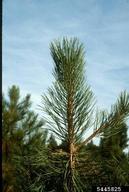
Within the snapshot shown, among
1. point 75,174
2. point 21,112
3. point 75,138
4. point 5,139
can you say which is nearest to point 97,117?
point 75,138

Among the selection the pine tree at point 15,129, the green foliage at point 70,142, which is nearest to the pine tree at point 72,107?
the green foliage at point 70,142

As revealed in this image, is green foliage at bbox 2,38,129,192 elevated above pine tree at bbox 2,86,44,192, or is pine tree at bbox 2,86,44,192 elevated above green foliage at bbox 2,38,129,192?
pine tree at bbox 2,86,44,192

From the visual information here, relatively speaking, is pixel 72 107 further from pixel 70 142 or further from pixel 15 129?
pixel 15 129

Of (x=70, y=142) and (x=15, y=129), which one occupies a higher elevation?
(x=15, y=129)

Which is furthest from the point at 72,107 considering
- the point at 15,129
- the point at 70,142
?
the point at 15,129

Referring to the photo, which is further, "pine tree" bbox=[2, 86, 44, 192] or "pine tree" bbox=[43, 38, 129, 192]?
"pine tree" bbox=[2, 86, 44, 192]

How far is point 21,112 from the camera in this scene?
16.7 m

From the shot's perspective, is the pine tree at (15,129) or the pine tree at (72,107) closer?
the pine tree at (72,107)

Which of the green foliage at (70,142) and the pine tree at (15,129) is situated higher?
the pine tree at (15,129)

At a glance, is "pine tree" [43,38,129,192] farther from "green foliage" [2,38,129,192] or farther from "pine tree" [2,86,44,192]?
"pine tree" [2,86,44,192]

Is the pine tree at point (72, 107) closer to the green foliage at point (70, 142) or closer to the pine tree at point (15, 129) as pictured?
the green foliage at point (70, 142)

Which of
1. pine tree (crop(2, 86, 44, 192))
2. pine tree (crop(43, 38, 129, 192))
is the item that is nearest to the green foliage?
pine tree (crop(43, 38, 129, 192))

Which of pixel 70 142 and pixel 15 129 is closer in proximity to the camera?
pixel 70 142

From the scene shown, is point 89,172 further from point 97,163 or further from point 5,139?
point 5,139
